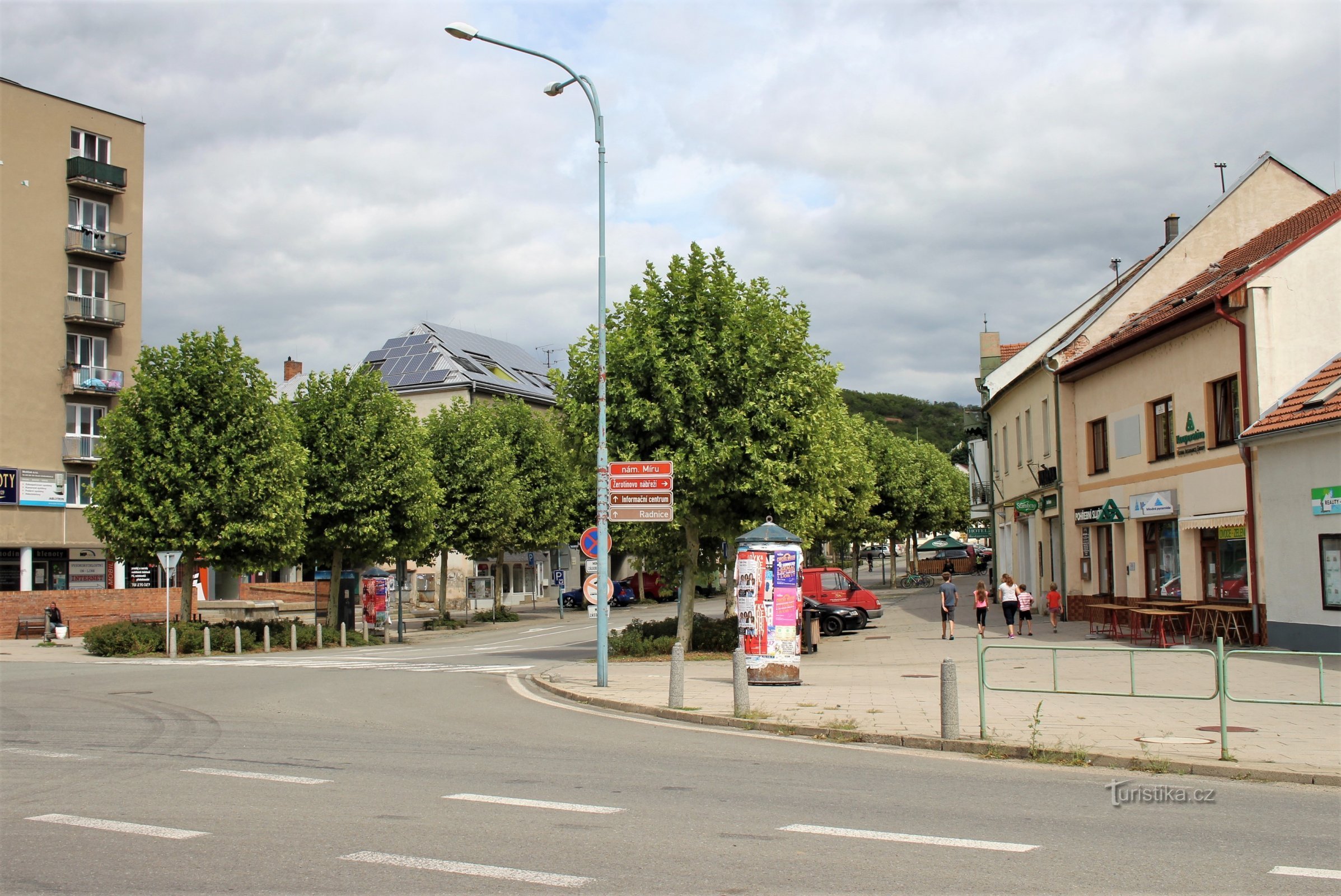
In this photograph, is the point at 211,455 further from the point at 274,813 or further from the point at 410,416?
the point at 274,813

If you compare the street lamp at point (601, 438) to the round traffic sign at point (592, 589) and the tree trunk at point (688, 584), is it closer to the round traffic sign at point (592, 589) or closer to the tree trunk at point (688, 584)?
the round traffic sign at point (592, 589)

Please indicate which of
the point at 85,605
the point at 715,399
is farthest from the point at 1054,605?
the point at 85,605

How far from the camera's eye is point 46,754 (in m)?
11.0

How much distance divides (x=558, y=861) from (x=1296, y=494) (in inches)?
722

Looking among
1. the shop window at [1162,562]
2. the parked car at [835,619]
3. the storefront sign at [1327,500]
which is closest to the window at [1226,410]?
the storefront sign at [1327,500]

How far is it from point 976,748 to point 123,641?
2498 centimetres

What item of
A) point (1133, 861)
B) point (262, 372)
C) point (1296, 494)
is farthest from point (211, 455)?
point (1133, 861)

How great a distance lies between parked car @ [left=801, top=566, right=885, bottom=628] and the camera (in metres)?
33.2

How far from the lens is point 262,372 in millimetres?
30828

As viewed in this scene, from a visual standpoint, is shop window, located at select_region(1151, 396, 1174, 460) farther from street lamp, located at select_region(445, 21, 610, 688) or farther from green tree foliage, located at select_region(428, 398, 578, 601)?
green tree foliage, located at select_region(428, 398, 578, 601)

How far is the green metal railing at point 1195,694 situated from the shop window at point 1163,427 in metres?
14.7

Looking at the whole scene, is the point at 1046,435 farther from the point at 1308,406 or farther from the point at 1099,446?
the point at 1308,406

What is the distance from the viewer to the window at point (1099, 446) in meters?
29.5

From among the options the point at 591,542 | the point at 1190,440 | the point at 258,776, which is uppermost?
the point at 1190,440
